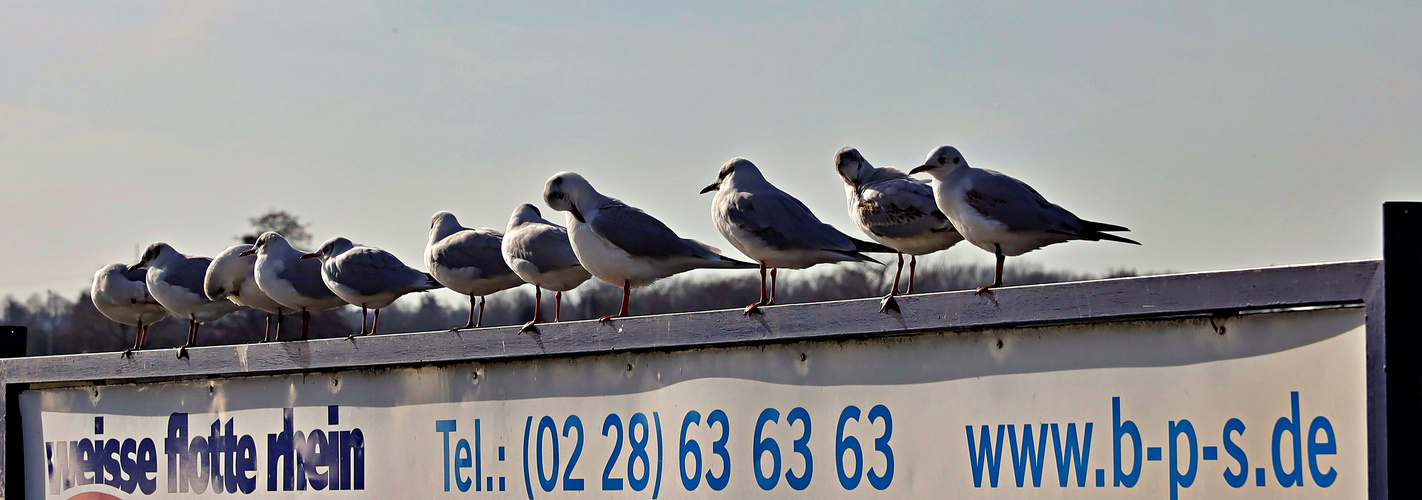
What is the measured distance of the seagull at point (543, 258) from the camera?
290 inches

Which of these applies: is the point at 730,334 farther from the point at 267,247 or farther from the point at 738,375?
the point at 267,247

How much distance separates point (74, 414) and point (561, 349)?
11.9 ft

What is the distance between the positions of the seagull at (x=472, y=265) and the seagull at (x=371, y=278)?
416mm

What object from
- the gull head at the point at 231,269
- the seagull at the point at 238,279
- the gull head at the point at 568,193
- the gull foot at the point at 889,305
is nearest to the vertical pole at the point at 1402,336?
the gull foot at the point at 889,305

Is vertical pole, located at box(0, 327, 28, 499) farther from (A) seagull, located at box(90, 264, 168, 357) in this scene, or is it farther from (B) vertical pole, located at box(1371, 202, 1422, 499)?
(B) vertical pole, located at box(1371, 202, 1422, 499)

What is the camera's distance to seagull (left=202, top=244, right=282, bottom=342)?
30.5 feet

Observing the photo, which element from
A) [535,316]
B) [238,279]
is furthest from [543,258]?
[238,279]

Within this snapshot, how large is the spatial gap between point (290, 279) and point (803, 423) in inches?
171

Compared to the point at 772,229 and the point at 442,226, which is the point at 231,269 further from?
the point at 772,229

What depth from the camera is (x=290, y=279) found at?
8.98 metres

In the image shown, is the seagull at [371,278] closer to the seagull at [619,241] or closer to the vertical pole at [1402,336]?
the seagull at [619,241]

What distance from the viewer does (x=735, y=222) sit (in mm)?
6355

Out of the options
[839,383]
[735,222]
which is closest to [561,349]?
[735,222]

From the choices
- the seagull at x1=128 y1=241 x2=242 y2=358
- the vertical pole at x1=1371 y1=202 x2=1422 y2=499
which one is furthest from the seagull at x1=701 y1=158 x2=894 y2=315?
the seagull at x1=128 y1=241 x2=242 y2=358
